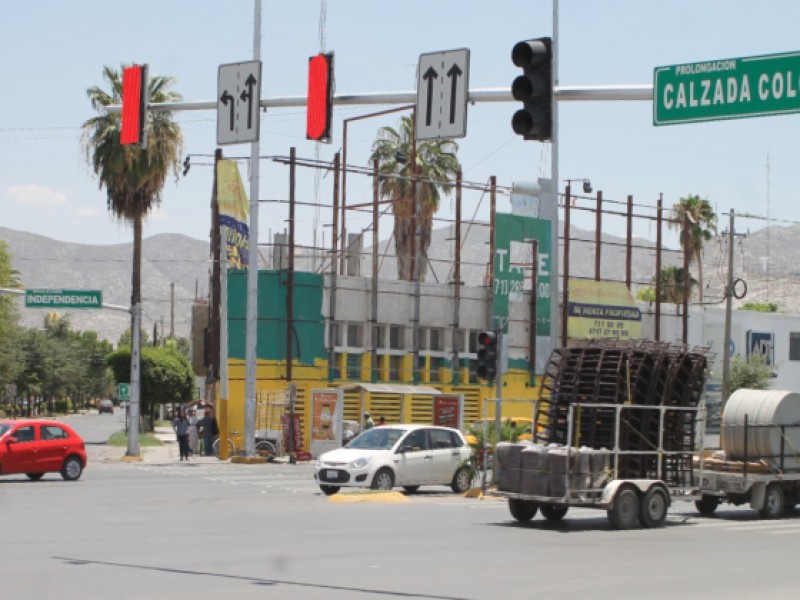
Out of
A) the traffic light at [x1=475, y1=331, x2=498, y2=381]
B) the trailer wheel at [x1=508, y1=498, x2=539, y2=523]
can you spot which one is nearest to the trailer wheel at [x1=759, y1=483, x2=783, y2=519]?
the trailer wheel at [x1=508, y1=498, x2=539, y2=523]

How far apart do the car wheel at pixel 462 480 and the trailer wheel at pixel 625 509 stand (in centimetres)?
928

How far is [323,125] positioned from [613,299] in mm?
44993

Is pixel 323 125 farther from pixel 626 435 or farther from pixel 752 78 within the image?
pixel 626 435

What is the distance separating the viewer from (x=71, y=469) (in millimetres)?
32312

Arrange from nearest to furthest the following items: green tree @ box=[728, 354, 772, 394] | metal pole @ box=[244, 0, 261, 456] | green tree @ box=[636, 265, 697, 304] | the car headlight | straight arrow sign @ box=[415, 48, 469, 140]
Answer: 1. straight arrow sign @ box=[415, 48, 469, 140]
2. the car headlight
3. metal pole @ box=[244, 0, 261, 456]
4. green tree @ box=[728, 354, 772, 394]
5. green tree @ box=[636, 265, 697, 304]

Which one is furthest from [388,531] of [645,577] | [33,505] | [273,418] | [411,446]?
[273,418]

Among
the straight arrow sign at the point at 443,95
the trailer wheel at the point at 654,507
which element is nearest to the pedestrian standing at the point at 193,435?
the trailer wheel at the point at 654,507

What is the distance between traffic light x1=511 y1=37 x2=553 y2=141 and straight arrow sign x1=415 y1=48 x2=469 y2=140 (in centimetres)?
165

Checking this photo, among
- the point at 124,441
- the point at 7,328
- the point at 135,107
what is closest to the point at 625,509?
the point at 135,107

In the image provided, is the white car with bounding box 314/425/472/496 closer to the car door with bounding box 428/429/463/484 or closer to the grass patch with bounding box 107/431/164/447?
the car door with bounding box 428/429/463/484

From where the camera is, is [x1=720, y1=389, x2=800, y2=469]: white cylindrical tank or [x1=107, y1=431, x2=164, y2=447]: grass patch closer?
[x1=720, y1=389, x2=800, y2=469]: white cylindrical tank

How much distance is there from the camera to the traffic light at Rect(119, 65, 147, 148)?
1723 centimetres

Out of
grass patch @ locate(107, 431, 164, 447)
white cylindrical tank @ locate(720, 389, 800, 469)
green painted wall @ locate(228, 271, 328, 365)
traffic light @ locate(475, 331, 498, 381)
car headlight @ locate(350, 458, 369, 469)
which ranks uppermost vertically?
green painted wall @ locate(228, 271, 328, 365)

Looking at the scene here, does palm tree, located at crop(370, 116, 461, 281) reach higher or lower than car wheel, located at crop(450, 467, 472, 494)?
higher
